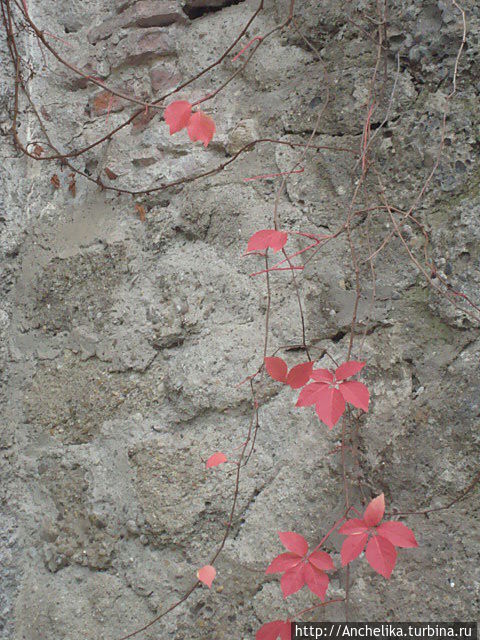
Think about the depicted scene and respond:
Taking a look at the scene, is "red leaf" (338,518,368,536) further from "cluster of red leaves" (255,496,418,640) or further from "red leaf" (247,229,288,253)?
"red leaf" (247,229,288,253)

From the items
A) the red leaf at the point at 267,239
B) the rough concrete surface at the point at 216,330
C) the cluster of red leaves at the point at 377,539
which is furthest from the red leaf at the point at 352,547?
the red leaf at the point at 267,239

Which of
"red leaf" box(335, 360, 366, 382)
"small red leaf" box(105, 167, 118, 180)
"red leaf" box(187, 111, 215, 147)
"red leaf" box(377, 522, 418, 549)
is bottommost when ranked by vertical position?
"red leaf" box(377, 522, 418, 549)

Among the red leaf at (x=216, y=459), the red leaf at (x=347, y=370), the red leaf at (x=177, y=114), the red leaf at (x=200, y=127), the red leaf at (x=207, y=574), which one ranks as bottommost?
the red leaf at (x=207, y=574)

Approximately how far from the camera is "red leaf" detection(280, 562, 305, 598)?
858 mm

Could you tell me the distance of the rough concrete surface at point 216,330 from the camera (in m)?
0.97

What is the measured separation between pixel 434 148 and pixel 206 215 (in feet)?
1.48

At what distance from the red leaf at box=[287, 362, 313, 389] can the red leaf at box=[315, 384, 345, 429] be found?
80 mm

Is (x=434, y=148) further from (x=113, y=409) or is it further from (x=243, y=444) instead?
(x=113, y=409)

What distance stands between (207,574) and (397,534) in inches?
12.8

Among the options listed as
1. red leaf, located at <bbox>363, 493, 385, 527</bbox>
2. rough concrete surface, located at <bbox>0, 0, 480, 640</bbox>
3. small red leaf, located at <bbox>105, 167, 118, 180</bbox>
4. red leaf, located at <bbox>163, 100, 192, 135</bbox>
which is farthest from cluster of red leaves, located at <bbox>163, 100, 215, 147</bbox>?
red leaf, located at <bbox>363, 493, 385, 527</bbox>

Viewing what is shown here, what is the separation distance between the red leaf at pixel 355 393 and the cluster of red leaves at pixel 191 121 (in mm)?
514

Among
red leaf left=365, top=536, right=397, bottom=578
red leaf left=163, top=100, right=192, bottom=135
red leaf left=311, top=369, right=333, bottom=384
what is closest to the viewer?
red leaf left=365, top=536, right=397, bottom=578

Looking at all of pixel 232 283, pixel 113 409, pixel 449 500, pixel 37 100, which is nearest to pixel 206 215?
pixel 232 283

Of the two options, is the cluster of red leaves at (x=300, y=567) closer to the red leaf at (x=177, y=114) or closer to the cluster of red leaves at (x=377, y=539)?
the cluster of red leaves at (x=377, y=539)
